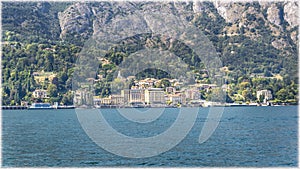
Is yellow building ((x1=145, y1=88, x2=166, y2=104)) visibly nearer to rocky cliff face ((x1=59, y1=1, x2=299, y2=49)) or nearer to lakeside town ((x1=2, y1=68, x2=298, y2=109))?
lakeside town ((x1=2, y1=68, x2=298, y2=109))

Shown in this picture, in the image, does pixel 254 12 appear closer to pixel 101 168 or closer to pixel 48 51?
pixel 48 51

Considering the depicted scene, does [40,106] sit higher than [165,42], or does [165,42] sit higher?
[165,42]

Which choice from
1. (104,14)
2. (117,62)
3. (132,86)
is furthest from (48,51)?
(104,14)

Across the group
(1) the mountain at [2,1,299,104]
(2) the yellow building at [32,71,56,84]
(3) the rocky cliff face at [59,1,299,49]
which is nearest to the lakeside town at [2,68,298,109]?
(2) the yellow building at [32,71,56,84]

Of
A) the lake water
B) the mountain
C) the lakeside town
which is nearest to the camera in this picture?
the lake water

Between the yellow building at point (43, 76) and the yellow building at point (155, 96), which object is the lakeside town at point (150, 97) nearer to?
the yellow building at point (155, 96)

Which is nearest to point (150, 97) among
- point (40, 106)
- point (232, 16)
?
point (40, 106)

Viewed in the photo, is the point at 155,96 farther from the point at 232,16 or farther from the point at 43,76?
the point at 232,16

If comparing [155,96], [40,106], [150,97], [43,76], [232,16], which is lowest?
[40,106]
